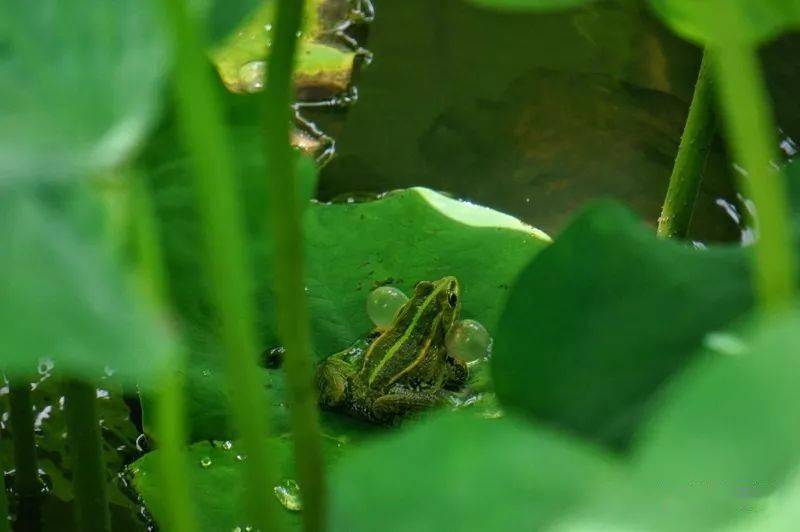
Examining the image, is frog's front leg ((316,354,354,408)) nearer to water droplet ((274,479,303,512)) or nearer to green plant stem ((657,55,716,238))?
water droplet ((274,479,303,512))

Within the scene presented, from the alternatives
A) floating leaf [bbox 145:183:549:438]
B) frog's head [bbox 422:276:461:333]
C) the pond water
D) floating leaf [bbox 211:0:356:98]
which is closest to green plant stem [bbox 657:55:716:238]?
floating leaf [bbox 145:183:549:438]

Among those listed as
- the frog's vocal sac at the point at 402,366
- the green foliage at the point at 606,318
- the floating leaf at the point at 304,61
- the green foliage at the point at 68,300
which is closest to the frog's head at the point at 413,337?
the frog's vocal sac at the point at 402,366

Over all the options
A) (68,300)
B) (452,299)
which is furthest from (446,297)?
(68,300)

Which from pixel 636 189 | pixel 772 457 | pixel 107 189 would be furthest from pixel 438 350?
pixel 772 457

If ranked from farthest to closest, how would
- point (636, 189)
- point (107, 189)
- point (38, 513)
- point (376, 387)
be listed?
point (636, 189) → point (376, 387) → point (38, 513) → point (107, 189)

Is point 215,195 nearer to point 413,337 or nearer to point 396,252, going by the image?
point 396,252

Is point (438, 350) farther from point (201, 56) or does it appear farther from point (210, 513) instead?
point (201, 56)
